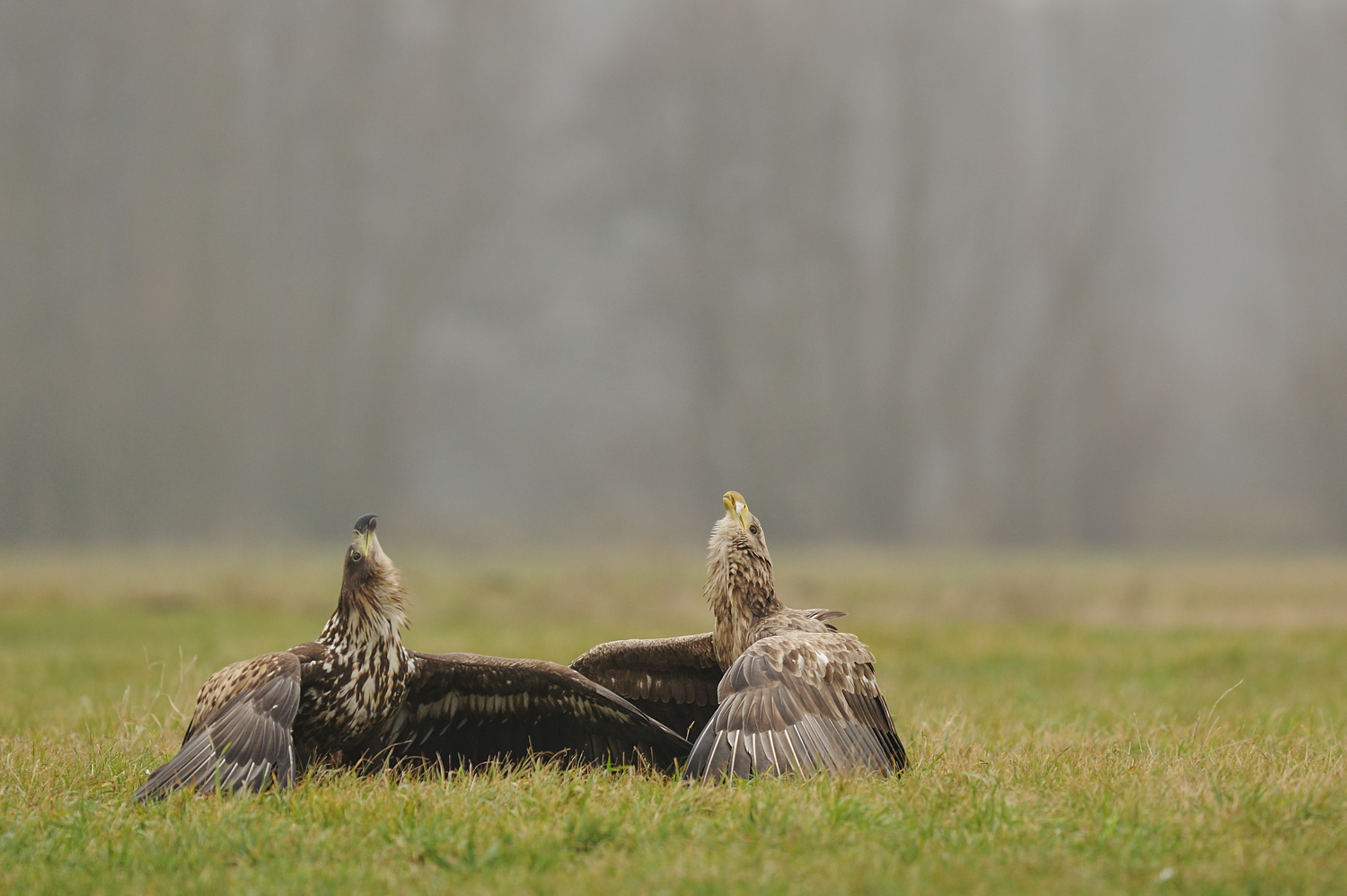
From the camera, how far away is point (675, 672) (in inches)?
289

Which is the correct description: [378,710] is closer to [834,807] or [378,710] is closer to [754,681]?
[754,681]

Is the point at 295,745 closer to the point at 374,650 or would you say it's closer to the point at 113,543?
the point at 374,650

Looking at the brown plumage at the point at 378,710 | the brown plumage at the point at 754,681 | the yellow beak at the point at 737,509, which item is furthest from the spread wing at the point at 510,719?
the yellow beak at the point at 737,509

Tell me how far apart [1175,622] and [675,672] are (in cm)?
1485

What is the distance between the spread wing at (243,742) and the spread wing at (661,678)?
2.23 m

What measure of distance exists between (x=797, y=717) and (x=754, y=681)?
27 centimetres

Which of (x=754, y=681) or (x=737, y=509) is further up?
(x=737, y=509)

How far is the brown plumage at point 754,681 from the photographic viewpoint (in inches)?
213

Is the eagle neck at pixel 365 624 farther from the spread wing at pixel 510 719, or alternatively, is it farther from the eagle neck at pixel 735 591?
the eagle neck at pixel 735 591

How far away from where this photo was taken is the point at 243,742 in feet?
17.3

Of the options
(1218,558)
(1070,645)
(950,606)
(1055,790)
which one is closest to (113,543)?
(950,606)

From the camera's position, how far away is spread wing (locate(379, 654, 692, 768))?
636 cm

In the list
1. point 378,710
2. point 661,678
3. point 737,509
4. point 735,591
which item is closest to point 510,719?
point 378,710

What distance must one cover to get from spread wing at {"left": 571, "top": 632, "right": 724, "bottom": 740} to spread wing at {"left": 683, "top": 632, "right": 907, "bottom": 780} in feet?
4.43
